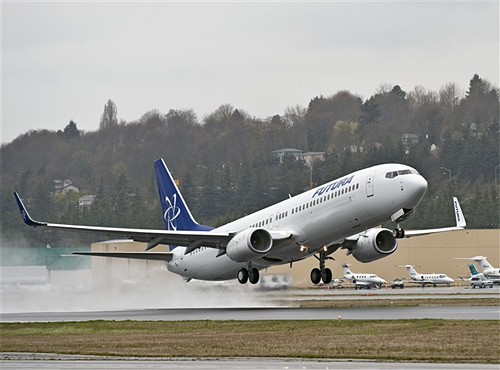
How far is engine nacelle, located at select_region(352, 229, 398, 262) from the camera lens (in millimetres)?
49062

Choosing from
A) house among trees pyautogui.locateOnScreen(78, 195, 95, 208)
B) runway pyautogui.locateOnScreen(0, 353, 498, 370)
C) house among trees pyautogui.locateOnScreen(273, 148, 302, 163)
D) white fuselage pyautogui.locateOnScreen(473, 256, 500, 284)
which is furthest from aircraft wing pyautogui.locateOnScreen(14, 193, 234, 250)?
house among trees pyautogui.locateOnScreen(273, 148, 302, 163)

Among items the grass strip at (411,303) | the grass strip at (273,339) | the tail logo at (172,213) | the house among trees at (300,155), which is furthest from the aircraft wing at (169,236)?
the house among trees at (300,155)

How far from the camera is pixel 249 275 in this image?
162 feet

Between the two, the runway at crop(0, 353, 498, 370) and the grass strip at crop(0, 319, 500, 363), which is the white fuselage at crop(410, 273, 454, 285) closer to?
the grass strip at crop(0, 319, 500, 363)

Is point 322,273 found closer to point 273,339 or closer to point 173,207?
point 173,207

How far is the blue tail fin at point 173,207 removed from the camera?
59375 millimetres

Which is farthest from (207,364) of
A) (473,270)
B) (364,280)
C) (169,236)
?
(364,280)

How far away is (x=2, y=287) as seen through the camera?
62.7m

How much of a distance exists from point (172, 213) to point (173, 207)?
0.36 metres

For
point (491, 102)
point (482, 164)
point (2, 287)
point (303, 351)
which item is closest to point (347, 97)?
point (491, 102)

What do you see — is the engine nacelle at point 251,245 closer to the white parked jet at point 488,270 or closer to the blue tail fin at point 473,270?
the white parked jet at point 488,270

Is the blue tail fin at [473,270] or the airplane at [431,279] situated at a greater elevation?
the blue tail fin at [473,270]

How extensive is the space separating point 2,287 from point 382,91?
110674mm

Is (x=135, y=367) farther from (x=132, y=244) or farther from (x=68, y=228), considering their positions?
(x=132, y=244)
